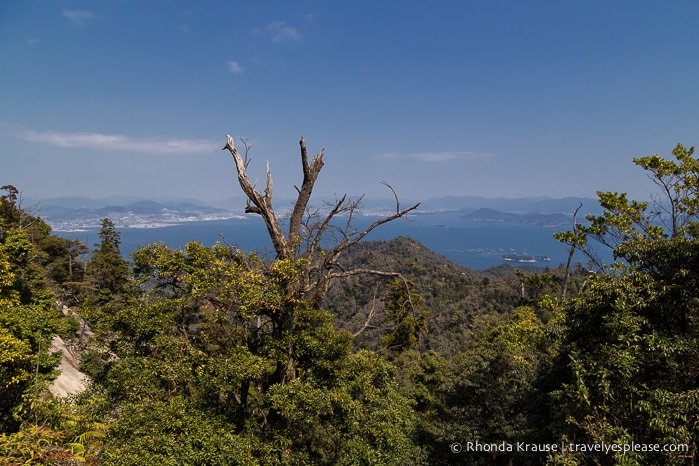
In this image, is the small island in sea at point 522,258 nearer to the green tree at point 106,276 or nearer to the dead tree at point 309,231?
the green tree at point 106,276

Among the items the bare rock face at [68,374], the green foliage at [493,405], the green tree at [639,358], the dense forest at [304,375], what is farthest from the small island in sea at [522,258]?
the green tree at [639,358]

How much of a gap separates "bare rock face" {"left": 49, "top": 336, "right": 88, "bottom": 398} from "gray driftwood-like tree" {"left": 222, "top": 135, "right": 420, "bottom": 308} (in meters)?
9.59

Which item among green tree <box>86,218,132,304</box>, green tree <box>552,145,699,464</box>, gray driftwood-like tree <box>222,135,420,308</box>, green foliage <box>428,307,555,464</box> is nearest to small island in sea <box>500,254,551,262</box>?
green tree <box>86,218,132,304</box>

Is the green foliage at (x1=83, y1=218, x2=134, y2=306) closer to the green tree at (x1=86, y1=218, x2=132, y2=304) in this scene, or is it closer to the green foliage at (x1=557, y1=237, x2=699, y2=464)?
the green tree at (x1=86, y1=218, x2=132, y2=304)

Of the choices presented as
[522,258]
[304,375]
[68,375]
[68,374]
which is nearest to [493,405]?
[304,375]

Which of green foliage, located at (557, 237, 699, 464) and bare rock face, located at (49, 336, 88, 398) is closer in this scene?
green foliage, located at (557, 237, 699, 464)

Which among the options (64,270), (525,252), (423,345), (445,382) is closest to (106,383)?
(445,382)

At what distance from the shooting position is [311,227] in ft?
21.8

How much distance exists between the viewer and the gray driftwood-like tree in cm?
634

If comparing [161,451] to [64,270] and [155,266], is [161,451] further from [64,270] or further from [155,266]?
[64,270]

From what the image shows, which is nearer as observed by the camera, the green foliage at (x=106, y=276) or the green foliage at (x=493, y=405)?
the green foliage at (x=493, y=405)

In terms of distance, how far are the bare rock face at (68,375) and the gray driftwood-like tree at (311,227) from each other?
9.59 m

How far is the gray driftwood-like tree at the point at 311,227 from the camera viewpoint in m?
6.34

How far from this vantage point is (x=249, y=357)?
17.2 ft
